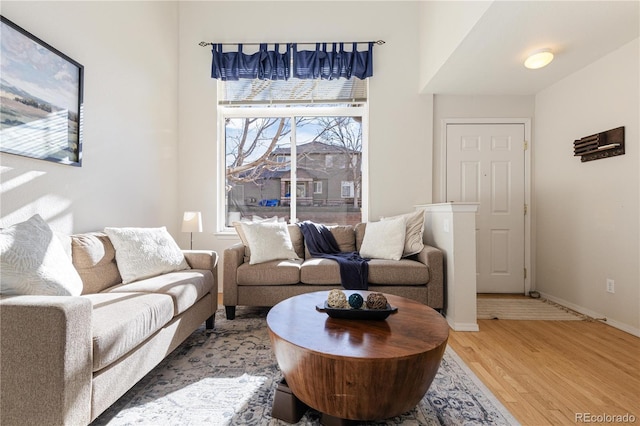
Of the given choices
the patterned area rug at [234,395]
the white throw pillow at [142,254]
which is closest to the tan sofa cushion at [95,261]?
the white throw pillow at [142,254]

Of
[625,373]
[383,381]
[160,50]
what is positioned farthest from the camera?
[160,50]

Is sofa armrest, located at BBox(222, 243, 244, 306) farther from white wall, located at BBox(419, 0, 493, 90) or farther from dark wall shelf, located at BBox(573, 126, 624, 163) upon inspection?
dark wall shelf, located at BBox(573, 126, 624, 163)

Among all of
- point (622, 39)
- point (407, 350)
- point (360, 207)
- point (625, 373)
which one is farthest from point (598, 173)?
point (407, 350)

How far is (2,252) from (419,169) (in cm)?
346

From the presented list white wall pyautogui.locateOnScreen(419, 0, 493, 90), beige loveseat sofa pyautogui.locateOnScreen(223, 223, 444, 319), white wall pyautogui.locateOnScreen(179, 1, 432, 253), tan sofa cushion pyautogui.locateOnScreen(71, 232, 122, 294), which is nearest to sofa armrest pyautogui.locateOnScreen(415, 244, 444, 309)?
beige loveseat sofa pyautogui.locateOnScreen(223, 223, 444, 319)

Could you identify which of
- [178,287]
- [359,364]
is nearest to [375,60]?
[178,287]

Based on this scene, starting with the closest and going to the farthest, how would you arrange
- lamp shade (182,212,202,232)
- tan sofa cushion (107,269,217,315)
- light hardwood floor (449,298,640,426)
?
light hardwood floor (449,298,640,426) < tan sofa cushion (107,269,217,315) < lamp shade (182,212,202,232)

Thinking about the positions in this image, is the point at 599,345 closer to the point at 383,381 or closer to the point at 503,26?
the point at 383,381

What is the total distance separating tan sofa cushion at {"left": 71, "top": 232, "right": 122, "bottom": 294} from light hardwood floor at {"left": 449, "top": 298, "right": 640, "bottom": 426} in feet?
7.85

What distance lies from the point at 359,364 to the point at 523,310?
2635 mm

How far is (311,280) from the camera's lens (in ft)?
8.72

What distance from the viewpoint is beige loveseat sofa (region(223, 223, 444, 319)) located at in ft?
8.61

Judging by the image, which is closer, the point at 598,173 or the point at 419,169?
the point at 598,173

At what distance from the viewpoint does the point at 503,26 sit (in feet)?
7.34
